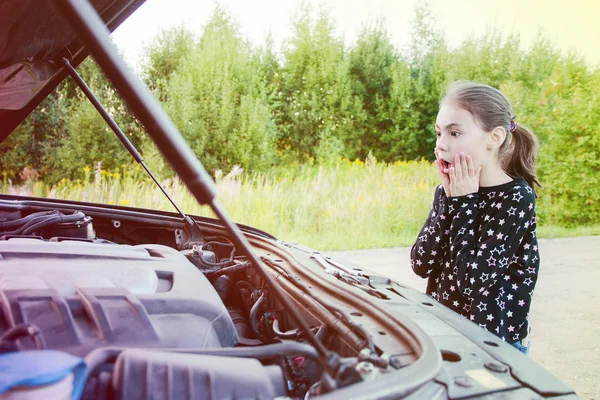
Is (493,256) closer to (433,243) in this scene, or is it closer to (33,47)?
(433,243)

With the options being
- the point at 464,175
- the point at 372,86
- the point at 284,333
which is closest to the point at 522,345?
the point at 464,175

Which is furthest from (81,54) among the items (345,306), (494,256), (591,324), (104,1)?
(591,324)

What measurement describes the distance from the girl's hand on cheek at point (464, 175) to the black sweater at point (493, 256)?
39mm

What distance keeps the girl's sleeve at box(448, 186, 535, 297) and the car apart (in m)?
0.31

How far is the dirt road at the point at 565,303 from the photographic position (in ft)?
10.5

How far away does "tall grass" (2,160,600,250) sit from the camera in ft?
21.0

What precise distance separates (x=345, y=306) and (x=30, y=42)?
4.29 ft

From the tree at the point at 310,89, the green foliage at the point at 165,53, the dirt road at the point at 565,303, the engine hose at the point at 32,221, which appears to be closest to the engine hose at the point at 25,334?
the engine hose at the point at 32,221

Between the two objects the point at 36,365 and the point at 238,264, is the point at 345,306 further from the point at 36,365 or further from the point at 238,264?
the point at 36,365

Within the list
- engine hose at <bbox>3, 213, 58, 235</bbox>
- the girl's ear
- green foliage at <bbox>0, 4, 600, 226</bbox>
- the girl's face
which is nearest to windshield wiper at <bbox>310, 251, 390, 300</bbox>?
the girl's face

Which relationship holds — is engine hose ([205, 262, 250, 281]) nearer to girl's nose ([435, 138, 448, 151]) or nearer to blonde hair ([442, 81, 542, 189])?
girl's nose ([435, 138, 448, 151])

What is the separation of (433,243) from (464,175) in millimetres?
328

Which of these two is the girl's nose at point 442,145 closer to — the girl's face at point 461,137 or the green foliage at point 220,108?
the girl's face at point 461,137

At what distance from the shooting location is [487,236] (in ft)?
6.01
